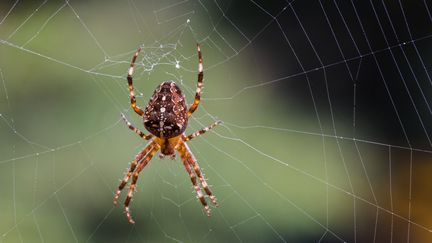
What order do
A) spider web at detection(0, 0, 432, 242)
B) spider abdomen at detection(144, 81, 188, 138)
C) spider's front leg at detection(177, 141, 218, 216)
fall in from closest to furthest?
spider abdomen at detection(144, 81, 188, 138) → spider's front leg at detection(177, 141, 218, 216) → spider web at detection(0, 0, 432, 242)

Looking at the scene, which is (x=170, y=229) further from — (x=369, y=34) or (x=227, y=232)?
(x=369, y=34)

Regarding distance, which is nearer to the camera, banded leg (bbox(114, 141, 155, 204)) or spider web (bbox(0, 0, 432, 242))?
banded leg (bbox(114, 141, 155, 204))

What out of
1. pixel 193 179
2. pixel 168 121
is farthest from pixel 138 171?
pixel 168 121

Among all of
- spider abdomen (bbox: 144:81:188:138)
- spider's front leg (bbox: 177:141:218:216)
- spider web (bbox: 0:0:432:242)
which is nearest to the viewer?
spider abdomen (bbox: 144:81:188:138)

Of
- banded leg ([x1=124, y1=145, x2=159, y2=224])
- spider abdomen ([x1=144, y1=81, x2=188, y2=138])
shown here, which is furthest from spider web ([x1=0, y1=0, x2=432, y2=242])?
spider abdomen ([x1=144, y1=81, x2=188, y2=138])

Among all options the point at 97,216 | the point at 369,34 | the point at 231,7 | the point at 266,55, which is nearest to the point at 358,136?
the point at 369,34

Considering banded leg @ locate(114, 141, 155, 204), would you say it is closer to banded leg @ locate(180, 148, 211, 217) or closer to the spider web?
banded leg @ locate(180, 148, 211, 217)

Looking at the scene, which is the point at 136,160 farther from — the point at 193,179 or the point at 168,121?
the point at 168,121
